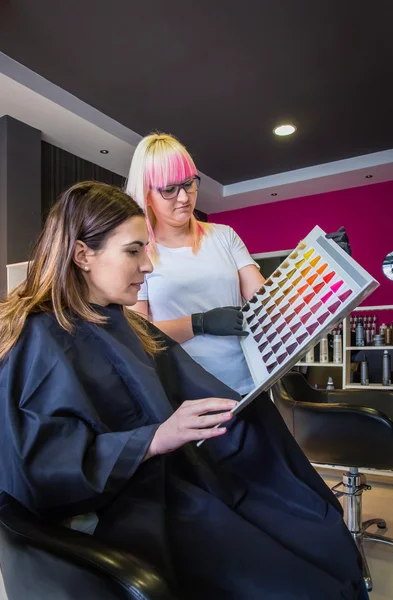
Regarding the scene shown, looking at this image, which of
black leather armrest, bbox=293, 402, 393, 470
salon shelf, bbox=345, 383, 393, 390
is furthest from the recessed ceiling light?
black leather armrest, bbox=293, 402, 393, 470

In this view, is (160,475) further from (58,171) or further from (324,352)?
(58,171)

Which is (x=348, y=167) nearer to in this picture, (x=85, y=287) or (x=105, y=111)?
(x=105, y=111)

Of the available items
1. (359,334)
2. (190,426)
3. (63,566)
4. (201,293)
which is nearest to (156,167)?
(201,293)

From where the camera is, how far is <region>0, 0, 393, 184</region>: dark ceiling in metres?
2.67

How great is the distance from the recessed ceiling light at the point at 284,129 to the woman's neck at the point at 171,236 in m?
2.94

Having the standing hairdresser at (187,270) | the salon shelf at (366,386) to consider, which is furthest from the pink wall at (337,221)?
the standing hairdresser at (187,270)

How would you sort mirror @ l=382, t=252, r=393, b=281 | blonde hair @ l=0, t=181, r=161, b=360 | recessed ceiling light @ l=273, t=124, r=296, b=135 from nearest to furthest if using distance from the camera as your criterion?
blonde hair @ l=0, t=181, r=161, b=360
recessed ceiling light @ l=273, t=124, r=296, b=135
mirror @ l=382, t=252, r=393, b=281

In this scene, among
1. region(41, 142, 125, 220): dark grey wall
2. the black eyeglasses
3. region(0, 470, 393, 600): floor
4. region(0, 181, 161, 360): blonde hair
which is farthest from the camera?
region(41, 142, 125, 220): dark grey wall

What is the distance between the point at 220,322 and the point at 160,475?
466mm

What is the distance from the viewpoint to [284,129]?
408 centimetres

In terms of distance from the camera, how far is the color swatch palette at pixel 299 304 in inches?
30.7

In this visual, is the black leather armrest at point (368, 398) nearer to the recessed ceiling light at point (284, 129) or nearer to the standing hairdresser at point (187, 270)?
the standing hairdresser at point (187, 270)

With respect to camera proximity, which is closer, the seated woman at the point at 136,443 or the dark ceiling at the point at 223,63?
the seated woman at the point at 136,443

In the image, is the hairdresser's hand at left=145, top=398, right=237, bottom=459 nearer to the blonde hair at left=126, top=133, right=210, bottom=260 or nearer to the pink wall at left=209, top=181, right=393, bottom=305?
the blonde hair at left=126, top=133, right=210, bottom=260
